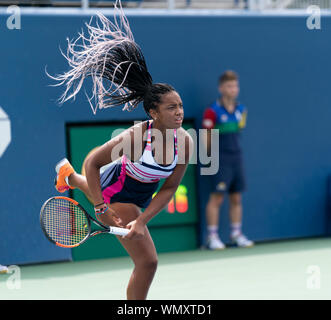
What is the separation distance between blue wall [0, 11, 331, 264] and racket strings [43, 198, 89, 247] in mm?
2651

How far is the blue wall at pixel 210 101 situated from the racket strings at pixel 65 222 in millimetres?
2651

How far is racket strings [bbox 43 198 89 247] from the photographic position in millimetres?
4316

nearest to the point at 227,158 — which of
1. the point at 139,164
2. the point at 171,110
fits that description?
the point at 139,164

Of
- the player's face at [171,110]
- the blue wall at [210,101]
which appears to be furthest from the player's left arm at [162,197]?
the blue wall at [210,101]

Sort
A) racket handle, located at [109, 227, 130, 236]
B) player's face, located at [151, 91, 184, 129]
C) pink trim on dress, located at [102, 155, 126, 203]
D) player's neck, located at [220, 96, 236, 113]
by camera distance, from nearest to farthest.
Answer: racket handle, located at [109, 227, 130, 236], player's face, located at [151, 91, 184, 129], pink trim on dress, located at [102, 155, 126, 203], player's neck, located at [220, 96, 236, 113]

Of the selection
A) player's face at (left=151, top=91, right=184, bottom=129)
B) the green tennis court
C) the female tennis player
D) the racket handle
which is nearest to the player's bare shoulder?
the female tennis player

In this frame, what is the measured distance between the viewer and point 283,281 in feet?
18.5

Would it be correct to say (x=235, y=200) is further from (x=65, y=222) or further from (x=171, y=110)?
(x=171, y=110)

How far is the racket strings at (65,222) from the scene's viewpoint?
14.2ft

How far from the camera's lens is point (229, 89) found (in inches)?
293

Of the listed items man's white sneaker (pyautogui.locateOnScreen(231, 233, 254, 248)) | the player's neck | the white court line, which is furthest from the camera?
man's white sneaker (pyautogui.locateOnScreen(231, 233, 254, 248))

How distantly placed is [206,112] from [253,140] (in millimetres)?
798

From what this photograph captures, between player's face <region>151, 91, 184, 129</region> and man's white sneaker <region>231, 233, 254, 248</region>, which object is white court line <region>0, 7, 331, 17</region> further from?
player's face <region>151, 91, 184, 129</region>
